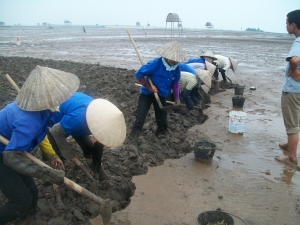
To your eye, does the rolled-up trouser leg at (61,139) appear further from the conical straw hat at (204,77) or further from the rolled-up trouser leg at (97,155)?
the conical straw hat at (204,77)

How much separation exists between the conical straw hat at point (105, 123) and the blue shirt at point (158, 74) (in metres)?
1.94

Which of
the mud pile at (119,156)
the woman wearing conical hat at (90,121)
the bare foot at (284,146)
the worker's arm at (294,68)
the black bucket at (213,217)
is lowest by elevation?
the bare foot at (284,146)

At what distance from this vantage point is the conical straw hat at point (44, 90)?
2312 mm

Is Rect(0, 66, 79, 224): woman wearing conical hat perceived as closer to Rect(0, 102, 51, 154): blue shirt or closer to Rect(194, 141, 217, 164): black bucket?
Rect(0, 102, 51, 154): blue shirt

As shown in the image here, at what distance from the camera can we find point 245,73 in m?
12.3

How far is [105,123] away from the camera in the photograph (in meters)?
2.68

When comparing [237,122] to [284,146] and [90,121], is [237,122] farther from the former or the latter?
[90,121]

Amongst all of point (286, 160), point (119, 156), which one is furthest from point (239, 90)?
point (119, 156)

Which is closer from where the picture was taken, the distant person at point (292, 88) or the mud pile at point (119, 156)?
the mud pile at point (119, 156)

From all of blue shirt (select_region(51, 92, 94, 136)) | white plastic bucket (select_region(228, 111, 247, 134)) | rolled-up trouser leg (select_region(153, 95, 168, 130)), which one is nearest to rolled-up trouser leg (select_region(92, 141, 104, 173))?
blue shirt (select_region(51, 92, 94, 136))

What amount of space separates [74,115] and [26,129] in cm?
64

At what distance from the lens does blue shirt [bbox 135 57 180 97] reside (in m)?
4.59

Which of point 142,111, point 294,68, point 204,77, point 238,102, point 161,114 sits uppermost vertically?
point 294,68

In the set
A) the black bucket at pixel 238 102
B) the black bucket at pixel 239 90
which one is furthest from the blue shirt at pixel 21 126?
the black bucket at pixel 239 90
